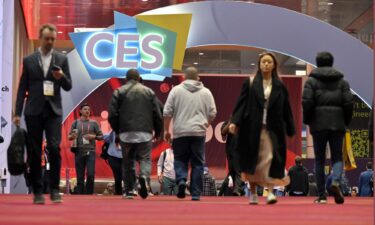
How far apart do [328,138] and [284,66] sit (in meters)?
22.2

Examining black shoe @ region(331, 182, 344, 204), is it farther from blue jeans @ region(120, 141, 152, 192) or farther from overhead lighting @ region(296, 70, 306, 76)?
overhead lighting @ region(296, 70, 306, 76)

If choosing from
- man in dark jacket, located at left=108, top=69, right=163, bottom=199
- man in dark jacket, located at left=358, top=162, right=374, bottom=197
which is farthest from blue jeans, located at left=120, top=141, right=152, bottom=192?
man in dark jacket, located at left=358, top=162, right=374, bottom=197

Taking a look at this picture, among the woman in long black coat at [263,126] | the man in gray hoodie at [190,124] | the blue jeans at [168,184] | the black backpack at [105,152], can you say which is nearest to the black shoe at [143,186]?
the man in gray hoodie at [190,124]

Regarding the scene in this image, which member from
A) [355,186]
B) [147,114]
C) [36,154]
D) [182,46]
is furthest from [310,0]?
[36,154]

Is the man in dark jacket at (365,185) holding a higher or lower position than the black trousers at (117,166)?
lower

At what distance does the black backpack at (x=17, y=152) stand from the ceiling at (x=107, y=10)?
1392cm

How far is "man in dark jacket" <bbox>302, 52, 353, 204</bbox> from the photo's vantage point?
9.98m

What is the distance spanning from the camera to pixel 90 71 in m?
18.1

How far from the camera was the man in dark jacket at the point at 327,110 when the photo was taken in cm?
998

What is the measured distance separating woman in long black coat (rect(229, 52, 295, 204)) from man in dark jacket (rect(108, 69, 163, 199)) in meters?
2.23

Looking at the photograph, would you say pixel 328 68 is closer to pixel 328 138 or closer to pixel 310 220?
pixel 328 138

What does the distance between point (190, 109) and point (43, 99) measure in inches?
115

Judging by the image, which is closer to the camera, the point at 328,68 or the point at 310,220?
the point at 310,220

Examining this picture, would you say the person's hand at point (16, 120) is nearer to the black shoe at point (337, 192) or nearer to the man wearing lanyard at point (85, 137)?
the black shoe at point (337, 192)
